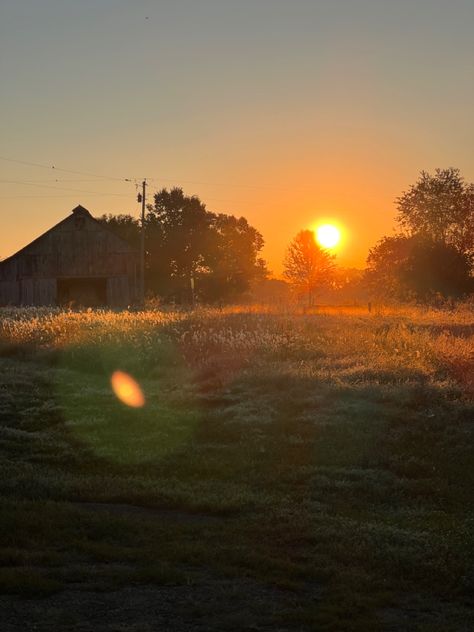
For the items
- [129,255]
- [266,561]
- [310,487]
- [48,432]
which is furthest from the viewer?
[129,255]

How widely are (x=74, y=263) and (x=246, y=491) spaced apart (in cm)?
5094

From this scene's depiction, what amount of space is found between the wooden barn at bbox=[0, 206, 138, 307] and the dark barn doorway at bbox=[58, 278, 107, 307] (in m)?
0.39

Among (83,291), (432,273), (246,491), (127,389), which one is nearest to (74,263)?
(83,291)

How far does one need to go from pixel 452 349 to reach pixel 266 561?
45.5 feet

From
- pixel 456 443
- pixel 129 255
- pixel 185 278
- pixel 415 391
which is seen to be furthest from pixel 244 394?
pixel 185 278

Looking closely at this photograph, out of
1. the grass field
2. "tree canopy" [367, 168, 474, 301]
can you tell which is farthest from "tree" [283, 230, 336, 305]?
the grass field

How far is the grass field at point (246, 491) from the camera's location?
603 cm

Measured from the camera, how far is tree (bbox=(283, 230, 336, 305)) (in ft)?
330

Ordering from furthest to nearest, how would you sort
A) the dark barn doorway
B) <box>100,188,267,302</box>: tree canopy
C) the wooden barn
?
<box>100,188,267,302</box>: tree canopy → the dark barn doorway → the wooden barn

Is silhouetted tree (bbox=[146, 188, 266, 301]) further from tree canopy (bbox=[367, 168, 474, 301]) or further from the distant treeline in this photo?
tree canopy (bbox=[367, 168, 474, 301])

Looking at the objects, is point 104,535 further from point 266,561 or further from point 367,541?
point 367,541

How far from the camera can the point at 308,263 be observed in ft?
332

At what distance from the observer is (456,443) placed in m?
12.0

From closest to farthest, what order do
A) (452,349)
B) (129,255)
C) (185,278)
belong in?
1. (452,349)
2. (129,255)
3. (185,278)
